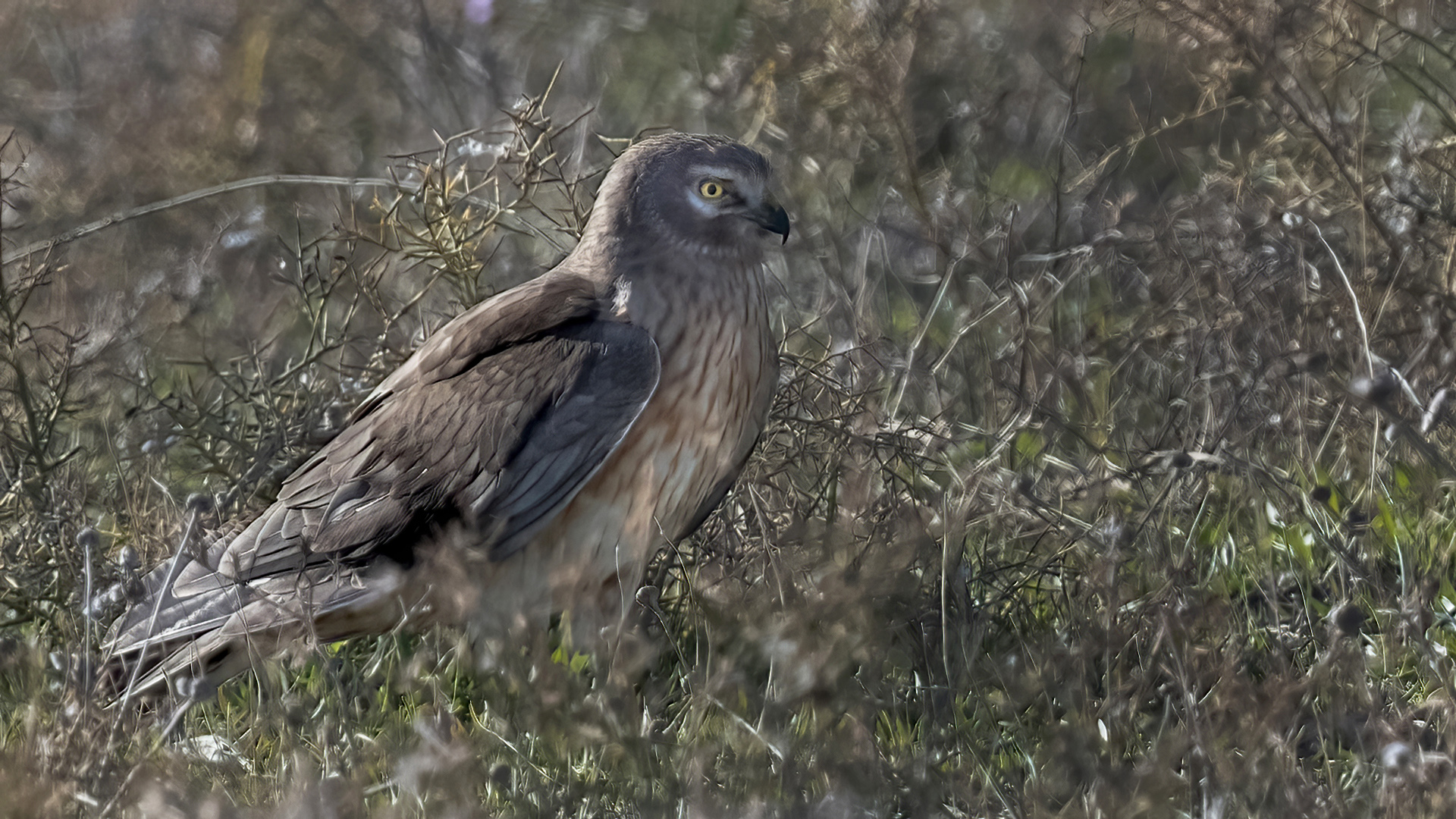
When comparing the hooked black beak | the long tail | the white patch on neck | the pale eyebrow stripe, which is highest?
the pale eyebrow stripe

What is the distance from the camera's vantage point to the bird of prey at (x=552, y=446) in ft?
12.7

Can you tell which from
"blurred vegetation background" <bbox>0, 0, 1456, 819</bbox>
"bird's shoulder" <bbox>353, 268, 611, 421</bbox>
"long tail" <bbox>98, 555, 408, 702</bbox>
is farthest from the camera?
"bird's shoulder" <bbox>353, 268, 611, 421</bbox>

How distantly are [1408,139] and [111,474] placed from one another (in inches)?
178

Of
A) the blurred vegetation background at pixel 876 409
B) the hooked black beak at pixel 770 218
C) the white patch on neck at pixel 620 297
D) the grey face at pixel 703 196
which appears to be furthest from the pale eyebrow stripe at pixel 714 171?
the blurred vegetation background at pixel 876 409

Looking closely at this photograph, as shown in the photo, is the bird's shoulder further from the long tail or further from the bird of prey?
the long tail

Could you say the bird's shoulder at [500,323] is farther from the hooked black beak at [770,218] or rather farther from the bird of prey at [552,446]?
the hooked black beak at [770,218]

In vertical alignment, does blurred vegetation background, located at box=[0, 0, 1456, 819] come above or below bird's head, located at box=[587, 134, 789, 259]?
below

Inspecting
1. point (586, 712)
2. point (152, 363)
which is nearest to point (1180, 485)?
point (586, 712)

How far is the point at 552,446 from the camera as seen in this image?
3869 millimetres

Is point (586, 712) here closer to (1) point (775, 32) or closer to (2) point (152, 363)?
(2) point (152, 363)

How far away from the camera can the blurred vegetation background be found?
9.12 feet

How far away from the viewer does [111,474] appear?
5117mm

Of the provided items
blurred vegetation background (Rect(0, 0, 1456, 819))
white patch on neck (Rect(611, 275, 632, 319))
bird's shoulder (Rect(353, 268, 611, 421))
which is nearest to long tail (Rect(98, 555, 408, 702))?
blurred vegetation background (Rect(0, 0, 1456, 819))

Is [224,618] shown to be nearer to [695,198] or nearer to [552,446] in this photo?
[552,446]
